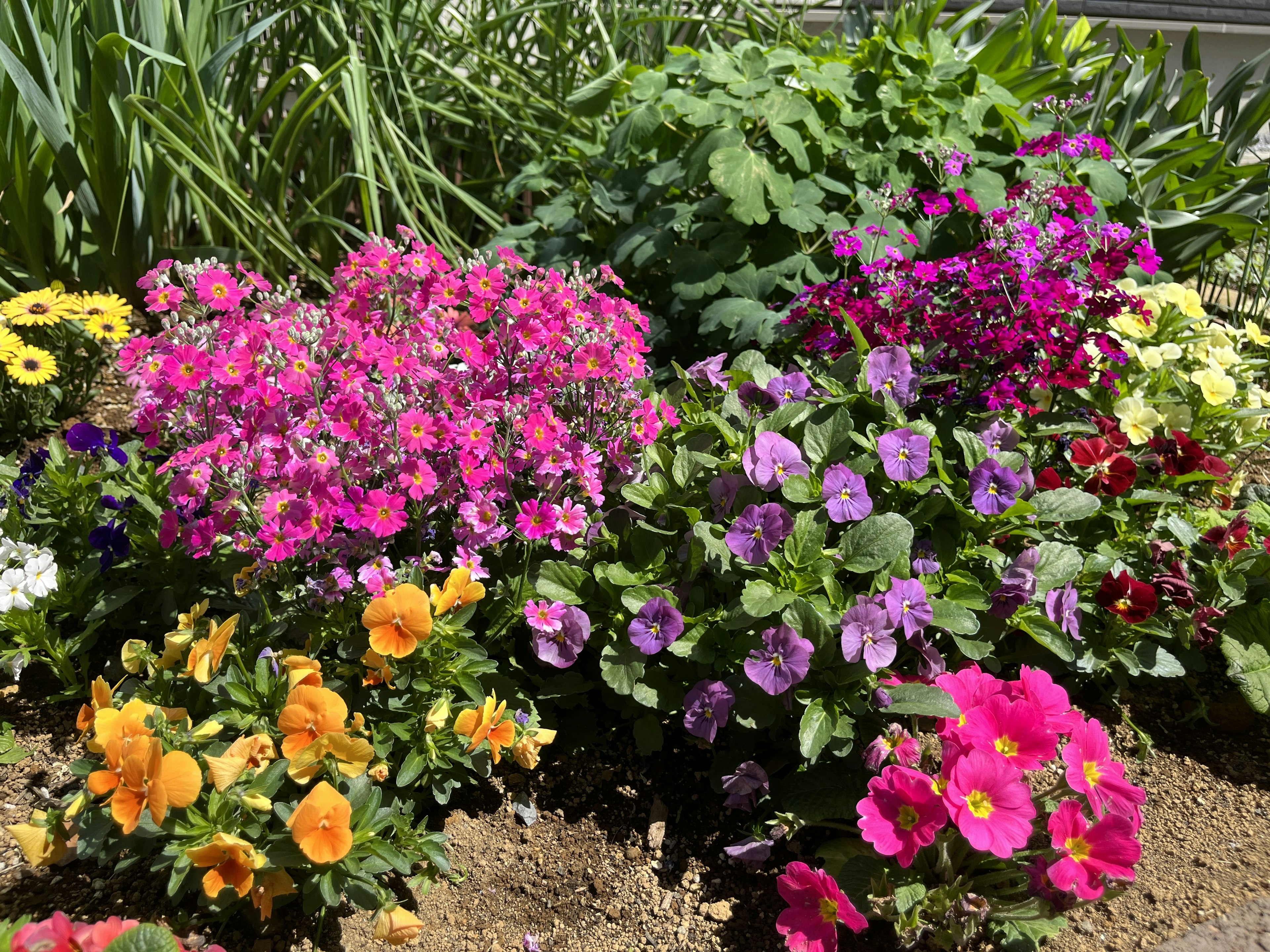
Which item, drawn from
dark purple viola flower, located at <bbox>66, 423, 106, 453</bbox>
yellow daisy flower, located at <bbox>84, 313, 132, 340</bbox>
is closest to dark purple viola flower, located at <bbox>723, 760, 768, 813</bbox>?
dark purple viola flower, located at <bbox>66, 423, 106, 453</bbox>

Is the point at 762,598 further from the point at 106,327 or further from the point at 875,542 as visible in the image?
the point at 106,327

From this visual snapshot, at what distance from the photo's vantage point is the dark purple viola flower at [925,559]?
177 centimetres

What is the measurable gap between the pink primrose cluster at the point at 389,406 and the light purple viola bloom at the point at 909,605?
0.58m

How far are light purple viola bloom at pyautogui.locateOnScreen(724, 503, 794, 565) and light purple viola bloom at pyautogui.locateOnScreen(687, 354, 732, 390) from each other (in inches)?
21.7

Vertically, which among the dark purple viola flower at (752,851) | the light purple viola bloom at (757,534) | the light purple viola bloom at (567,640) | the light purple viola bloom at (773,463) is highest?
the light purple viola bloom at (773,463)

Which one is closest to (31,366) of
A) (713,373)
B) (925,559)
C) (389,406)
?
(389,406)

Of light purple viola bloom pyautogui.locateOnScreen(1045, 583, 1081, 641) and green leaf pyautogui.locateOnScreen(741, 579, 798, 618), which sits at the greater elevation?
green leaf pyautogui.locateOnScreen(741, 579, 798, 618)

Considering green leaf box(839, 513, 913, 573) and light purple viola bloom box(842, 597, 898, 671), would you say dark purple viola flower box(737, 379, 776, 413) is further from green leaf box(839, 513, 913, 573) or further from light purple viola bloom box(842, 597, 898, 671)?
light purple viola bloom box(842, 597, 898, 671)

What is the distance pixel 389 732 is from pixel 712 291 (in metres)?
1.59

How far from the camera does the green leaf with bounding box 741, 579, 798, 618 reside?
1569 millimetres

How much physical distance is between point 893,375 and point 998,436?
0.27 metres

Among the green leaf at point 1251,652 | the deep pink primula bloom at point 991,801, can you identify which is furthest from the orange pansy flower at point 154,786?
the green leaf at point 1251,652

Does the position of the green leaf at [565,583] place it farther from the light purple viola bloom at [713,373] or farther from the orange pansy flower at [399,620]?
the light purple viola bloom at [713,373]

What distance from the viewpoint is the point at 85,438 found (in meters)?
1.94
